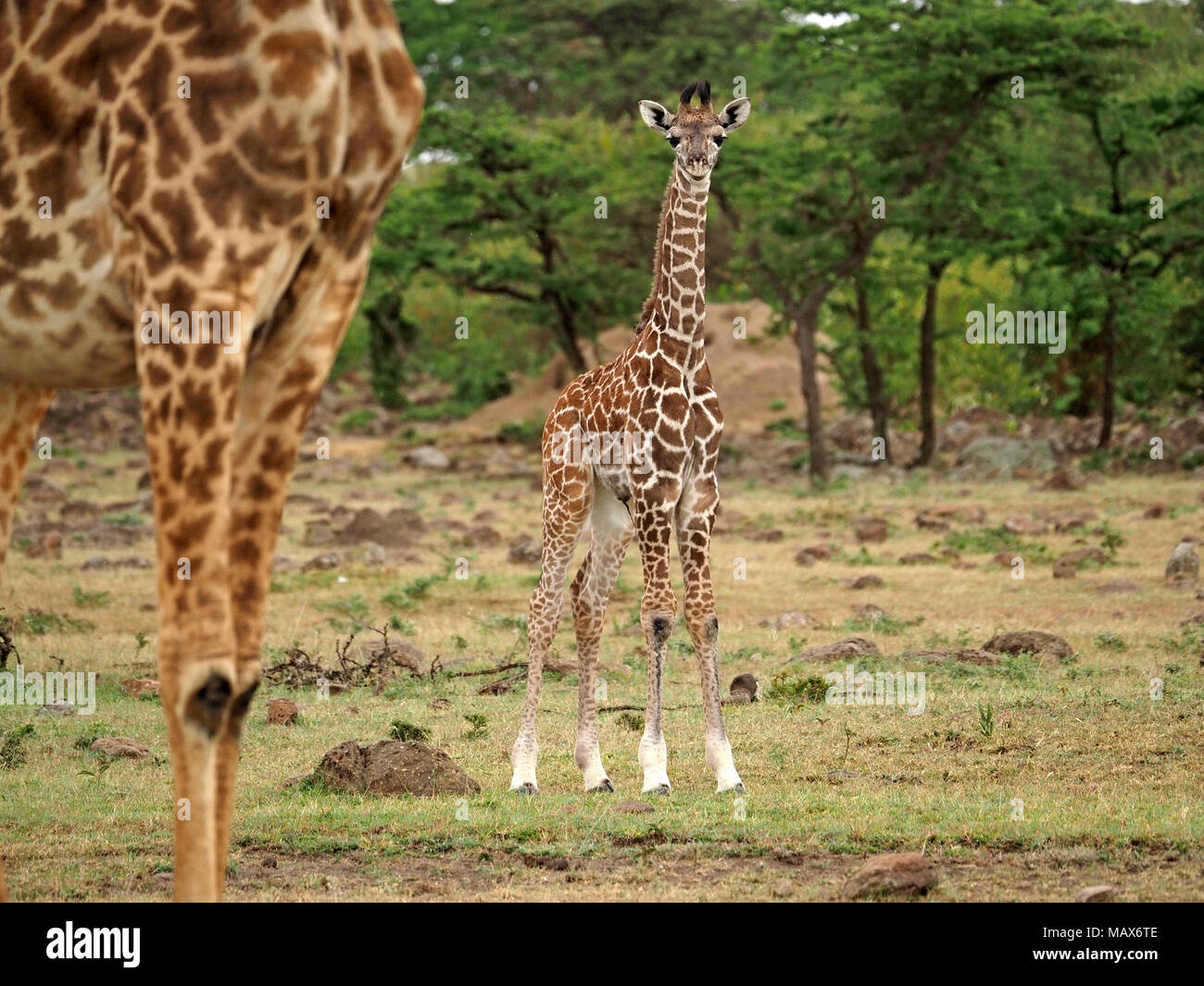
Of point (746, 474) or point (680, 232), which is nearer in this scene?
point (680, 232)

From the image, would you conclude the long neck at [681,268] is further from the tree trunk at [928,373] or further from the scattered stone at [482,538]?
the tree trunk at [928,373]

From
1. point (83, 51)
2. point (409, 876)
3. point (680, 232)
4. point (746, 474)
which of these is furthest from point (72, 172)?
point (746, 474)

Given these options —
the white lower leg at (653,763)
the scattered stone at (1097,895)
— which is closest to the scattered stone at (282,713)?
the white lower leg at (653,763)

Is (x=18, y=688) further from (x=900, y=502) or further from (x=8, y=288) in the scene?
(x=900, y=502)

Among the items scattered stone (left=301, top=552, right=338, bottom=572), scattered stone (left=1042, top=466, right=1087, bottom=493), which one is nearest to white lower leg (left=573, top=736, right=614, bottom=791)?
scattered stone (left=301, top=552, right=338, bottom=572)

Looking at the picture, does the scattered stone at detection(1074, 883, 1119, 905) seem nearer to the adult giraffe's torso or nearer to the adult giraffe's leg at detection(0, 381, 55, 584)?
the adult giraffe's torso

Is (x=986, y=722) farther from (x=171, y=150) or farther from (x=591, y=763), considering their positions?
(x=171, y=150)

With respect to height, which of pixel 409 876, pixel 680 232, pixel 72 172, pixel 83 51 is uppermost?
pixel 680 232

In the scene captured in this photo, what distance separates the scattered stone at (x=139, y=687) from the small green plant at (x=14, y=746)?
50.8 inches

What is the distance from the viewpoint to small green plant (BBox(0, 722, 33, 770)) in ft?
28.5

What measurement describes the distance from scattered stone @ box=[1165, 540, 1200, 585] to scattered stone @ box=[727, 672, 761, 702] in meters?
5.87

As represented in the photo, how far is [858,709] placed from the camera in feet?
32.9

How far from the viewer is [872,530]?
752 inches

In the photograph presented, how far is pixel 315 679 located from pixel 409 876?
194 inches
